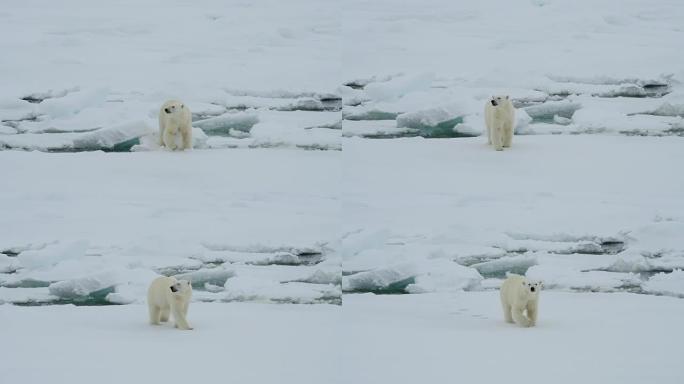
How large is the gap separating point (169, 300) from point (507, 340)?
3.90ft

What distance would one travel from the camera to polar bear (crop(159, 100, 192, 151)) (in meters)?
3.81

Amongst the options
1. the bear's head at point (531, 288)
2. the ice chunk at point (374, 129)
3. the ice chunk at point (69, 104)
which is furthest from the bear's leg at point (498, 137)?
the ice chunk at point (69, 104)

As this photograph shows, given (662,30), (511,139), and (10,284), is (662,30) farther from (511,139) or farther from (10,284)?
(10,284)

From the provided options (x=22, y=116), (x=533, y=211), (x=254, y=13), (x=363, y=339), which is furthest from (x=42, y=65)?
(x=533, y=211)

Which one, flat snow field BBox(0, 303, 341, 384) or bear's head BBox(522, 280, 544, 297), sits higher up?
bear's head BBox(522, 280, 544, 297)

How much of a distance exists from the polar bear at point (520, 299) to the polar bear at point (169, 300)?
1.13m

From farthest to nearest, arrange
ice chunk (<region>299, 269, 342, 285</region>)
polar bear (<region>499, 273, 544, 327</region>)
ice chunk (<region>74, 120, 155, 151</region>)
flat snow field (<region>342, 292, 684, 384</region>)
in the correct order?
ice chunk (<region>74, 120, 155, 151</region>) < ice chunk (<region>299, 269, 342, 285</region>) < polar bear (<region>499, 273, 544, 327</region>) < flat snow field (<region>342, 292, 684, 384</region>)

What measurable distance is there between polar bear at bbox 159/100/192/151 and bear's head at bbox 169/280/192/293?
552 mm

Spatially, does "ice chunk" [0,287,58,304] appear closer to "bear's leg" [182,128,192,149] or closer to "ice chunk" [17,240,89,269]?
"ice chunk" [17,240,89,269]

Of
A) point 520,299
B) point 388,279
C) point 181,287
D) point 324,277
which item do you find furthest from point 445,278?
point 181,287

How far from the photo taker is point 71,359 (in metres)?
3.48

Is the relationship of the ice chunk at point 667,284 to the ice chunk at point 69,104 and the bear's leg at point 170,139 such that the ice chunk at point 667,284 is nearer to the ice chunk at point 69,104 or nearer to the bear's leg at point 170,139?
the bear's leg at point 170,139

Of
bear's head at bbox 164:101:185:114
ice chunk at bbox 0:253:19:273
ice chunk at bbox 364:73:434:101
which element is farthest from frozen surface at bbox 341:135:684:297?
ice chunk at bbox 0:253:19:273

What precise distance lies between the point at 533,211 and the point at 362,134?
703 millimetres
